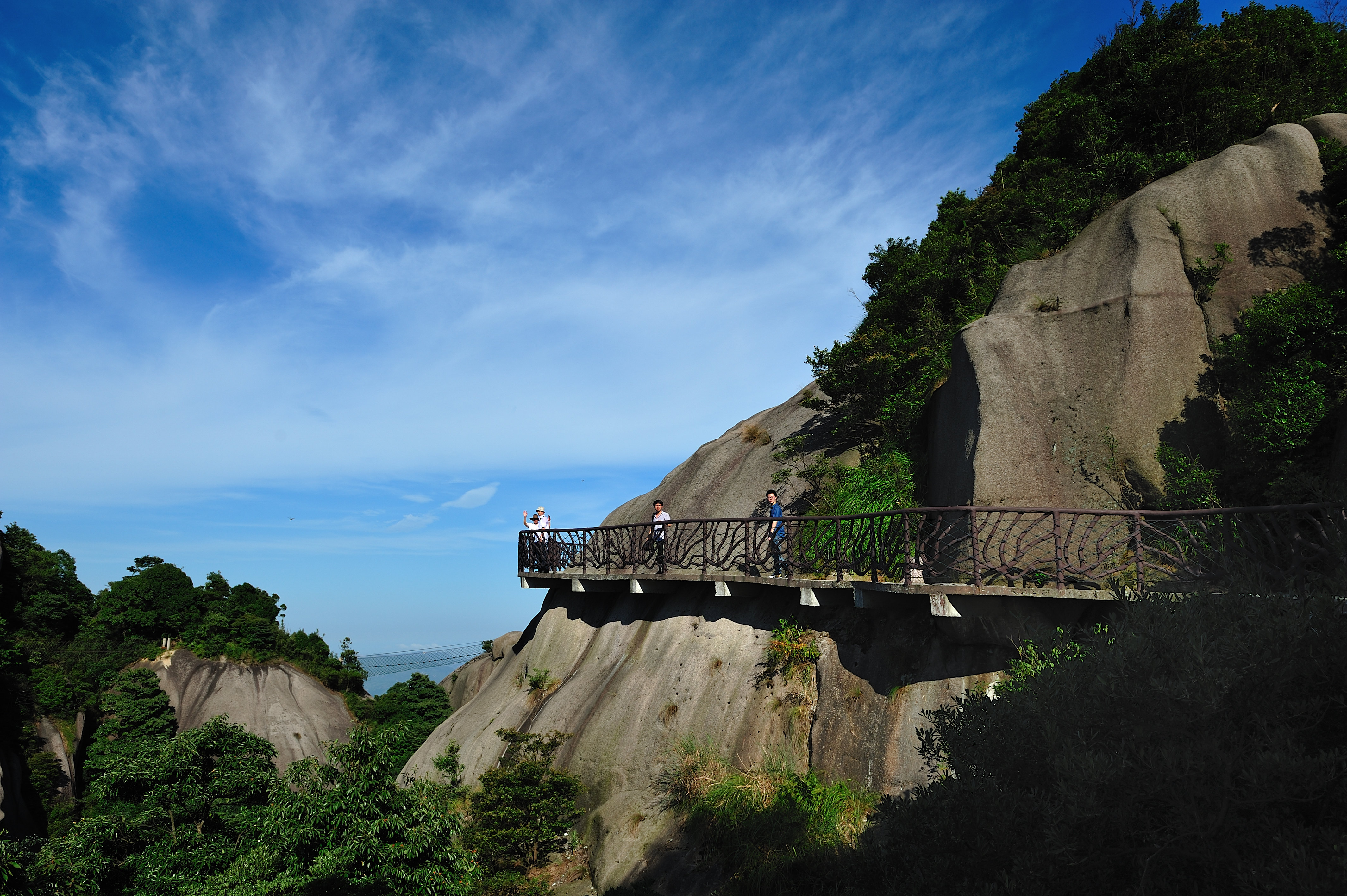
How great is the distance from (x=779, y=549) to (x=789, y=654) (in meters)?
2.12

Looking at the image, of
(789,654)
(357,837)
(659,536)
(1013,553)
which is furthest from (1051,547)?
(357,837)

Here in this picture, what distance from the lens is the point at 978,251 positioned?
70.1 ft

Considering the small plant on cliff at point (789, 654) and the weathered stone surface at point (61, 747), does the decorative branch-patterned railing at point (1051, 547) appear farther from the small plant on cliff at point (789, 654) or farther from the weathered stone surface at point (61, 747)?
the weathered stone surface at point (61, 747)

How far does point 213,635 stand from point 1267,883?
151 feet

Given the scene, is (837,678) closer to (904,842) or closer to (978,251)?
(904,842)

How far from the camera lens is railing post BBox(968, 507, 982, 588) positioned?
1052 cm

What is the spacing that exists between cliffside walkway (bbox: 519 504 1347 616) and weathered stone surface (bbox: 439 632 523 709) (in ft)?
45.1

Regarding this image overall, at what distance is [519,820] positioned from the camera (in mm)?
14898

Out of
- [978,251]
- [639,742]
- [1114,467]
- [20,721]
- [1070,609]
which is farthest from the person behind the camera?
[20,721]

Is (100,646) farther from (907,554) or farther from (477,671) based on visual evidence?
(907,554)

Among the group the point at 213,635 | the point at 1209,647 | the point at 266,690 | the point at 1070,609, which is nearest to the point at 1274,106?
Answer: the point at 1070,609

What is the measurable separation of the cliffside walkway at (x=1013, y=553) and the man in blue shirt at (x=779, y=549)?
6 cm

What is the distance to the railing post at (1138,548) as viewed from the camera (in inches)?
372

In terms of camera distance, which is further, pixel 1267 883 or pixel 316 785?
pixel 316 785
